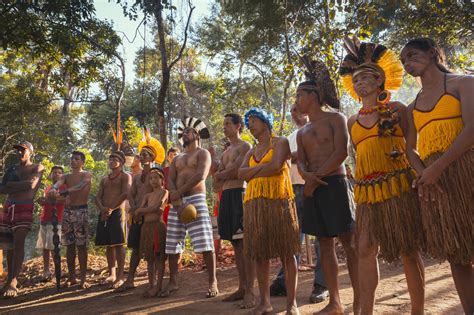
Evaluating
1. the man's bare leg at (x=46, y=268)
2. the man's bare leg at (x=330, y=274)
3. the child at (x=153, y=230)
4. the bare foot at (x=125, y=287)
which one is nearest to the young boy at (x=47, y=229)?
the man's bare leg at (x=46, y=268)

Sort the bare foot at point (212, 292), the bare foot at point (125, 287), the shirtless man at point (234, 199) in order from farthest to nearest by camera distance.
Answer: the bare foot at point (125, 287) → the bare foot at point (212, 292) → the shirtless man at point (234, 199)

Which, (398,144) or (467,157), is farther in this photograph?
(398,144)

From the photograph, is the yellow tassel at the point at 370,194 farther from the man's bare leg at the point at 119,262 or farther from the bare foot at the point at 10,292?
the bare foot at the point at 10,292

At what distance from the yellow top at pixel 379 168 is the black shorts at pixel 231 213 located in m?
1.85

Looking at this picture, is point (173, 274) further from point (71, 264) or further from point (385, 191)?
point (385, 191)

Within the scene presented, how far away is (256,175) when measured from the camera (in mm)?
3854

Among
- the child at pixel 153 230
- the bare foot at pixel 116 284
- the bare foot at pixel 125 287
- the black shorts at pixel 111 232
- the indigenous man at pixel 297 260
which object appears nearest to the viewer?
the indigenous man at pixel 297 260

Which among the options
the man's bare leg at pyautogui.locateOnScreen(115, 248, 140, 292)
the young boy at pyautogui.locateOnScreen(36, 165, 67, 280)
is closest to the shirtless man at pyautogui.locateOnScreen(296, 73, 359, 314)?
the man's bare leg at pyautogui.locateOnScreen(115, 248, 140, 292)

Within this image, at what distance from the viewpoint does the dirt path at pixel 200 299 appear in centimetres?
377

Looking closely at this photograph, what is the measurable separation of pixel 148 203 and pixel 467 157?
410cm

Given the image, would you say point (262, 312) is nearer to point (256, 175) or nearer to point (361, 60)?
point (256, 175)

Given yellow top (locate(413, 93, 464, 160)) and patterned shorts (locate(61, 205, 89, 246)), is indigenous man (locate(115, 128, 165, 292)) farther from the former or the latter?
yellow top (locate(413, 93, 464, 160))

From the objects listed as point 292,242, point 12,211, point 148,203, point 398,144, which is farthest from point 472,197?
point 12,211

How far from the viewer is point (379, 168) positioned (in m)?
2.91
